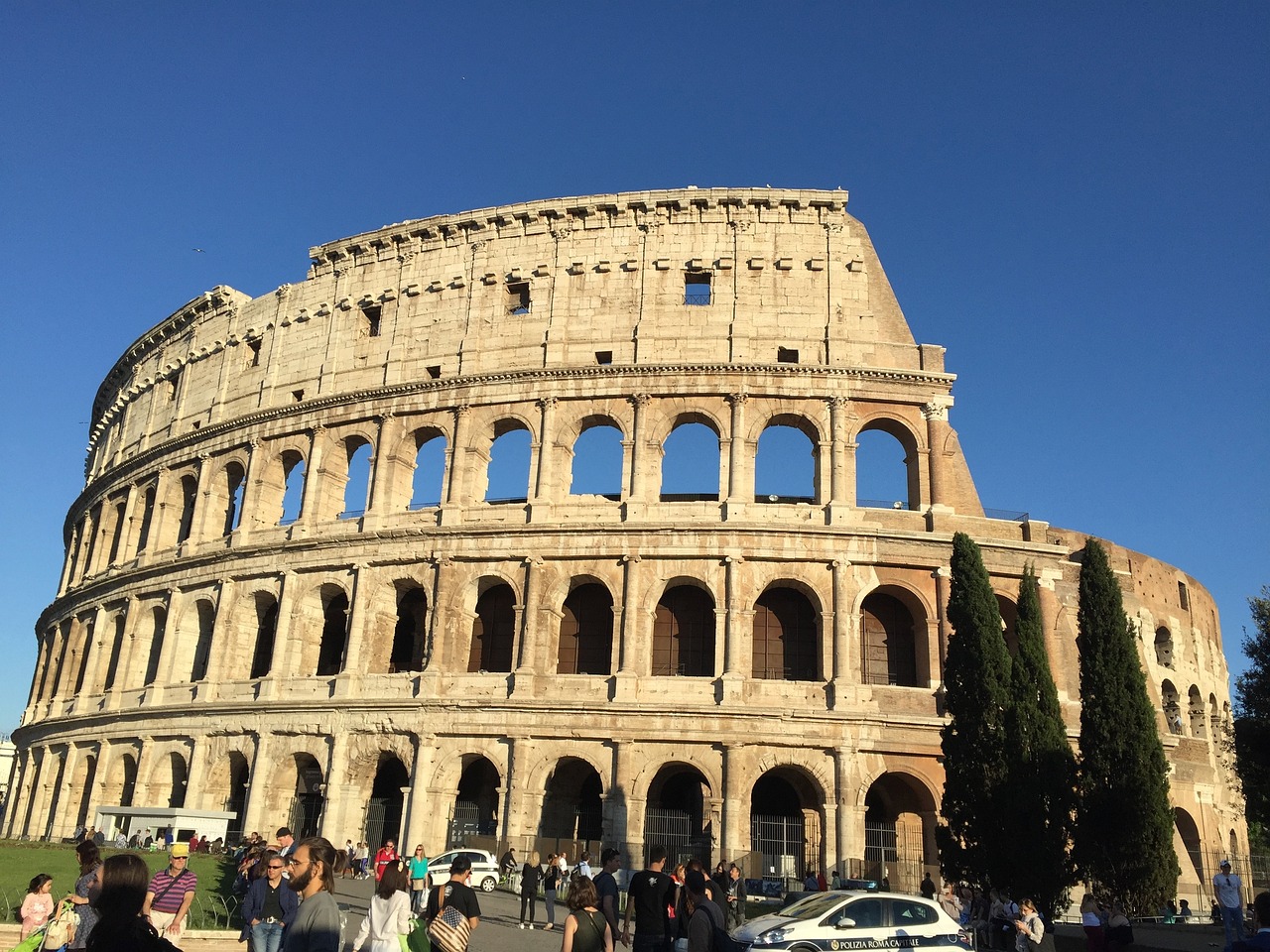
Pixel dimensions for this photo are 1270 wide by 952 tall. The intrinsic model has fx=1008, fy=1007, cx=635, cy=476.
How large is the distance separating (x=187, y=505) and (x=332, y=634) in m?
9.53

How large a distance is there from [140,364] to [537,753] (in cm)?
2637

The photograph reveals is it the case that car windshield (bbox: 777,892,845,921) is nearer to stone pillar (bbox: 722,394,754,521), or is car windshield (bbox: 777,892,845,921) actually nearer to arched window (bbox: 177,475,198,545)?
stone pillar (bbox: 722,394,754,521)

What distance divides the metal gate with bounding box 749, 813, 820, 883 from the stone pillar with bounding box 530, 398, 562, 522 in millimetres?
9245

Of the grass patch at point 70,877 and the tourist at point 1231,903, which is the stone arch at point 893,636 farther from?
the grass patch at point 70,877

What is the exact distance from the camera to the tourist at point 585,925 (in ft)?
22.1

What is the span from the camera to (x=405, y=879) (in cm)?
724

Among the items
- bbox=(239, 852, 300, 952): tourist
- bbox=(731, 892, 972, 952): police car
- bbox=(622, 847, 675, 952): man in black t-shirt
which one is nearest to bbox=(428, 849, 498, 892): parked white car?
bbox=(731, 892, 972, 952): police car

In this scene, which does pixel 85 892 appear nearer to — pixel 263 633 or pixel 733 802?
pixel 733 802

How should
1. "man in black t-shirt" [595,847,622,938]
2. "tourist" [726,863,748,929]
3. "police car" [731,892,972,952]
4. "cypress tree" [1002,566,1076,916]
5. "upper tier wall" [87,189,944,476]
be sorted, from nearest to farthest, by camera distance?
"man in black t-shirt" [595,847,622,938] < "police car" [731,892,972,952] < "tourist" [726,863,748,929] < "cypress tree" [1002,566,1076,916] < "upper tier wall" [87,189,944,476]

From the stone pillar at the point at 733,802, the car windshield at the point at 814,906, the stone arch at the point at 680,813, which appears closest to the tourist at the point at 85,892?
the car windshield at the point at 814,906

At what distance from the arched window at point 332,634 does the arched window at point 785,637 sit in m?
11.9

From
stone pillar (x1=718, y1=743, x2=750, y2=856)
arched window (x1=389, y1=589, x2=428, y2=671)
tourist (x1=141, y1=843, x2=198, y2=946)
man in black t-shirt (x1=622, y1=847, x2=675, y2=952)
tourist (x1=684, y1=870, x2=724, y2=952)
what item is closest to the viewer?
tourist (x1=141, y1=843, x2=198, y2=946)

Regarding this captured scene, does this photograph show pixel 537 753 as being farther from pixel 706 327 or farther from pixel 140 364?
pixel 140 364

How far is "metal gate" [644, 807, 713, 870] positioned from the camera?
23188mm
